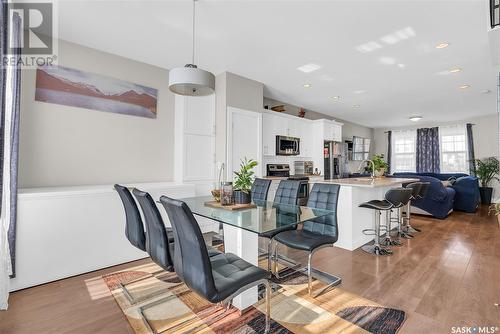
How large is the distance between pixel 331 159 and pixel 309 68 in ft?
10.8

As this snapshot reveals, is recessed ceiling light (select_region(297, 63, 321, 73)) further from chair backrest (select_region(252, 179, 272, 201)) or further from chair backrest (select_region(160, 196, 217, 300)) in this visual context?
chair backrest (select_region(160, 196, 217, 300))

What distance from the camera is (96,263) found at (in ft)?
8.98

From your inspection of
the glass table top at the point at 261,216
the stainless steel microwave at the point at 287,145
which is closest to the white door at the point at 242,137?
the stainless steel microwave at the point at 287,145

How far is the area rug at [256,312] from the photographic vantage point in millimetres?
1773

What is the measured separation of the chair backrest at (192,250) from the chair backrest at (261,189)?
1.86 meters

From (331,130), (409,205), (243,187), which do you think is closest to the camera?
(243,187)

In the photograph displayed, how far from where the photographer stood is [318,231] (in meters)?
2.54

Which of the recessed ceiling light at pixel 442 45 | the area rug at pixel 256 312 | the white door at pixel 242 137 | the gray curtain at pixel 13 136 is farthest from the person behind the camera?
the white door at pixel 242 137

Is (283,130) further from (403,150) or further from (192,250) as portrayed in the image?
(403,150)

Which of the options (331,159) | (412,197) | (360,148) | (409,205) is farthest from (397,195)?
(360,148)

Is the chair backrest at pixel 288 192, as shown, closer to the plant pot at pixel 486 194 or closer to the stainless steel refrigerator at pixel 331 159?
the stainless steel refrigerator at pixel 331 159

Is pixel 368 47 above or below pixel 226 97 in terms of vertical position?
above

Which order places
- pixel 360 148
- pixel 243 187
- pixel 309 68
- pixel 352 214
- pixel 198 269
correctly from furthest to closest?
pixel 360 148, pixel 309 68, pixel 352 214, pixel 243 187, pixel 198 269

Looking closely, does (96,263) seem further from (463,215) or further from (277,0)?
(463,215)
